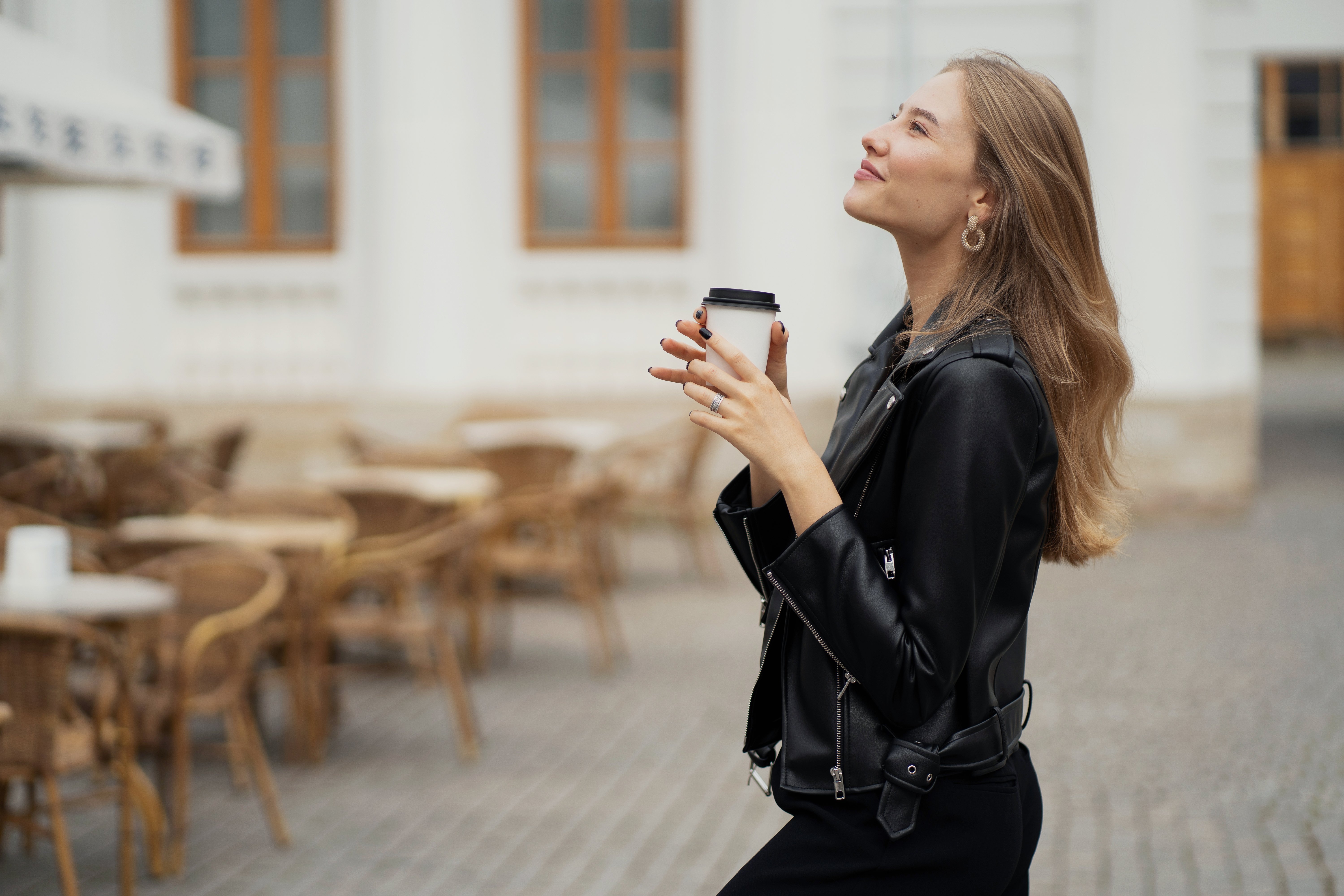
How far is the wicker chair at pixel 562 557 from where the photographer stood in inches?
290

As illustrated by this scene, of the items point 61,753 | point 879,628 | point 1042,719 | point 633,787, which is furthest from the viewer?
point 1042,719

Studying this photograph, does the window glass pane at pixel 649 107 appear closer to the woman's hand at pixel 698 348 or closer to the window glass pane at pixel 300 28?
the window glass pane at pixel 300 28

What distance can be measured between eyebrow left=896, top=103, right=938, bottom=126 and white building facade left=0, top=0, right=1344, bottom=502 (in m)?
9.34

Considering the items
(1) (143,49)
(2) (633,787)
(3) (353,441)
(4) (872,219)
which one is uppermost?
(1) (143,49)

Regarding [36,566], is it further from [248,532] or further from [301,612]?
[248,532]

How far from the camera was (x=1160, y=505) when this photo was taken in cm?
1156

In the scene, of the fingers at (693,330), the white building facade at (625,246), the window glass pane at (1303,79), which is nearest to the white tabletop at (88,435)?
the white building facade at (625,246)

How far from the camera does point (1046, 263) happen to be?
5.81 ft

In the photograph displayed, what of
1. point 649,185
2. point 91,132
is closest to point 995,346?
point 91,132

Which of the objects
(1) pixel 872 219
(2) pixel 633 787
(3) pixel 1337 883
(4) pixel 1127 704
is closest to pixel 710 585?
(4) pixel 1127 704

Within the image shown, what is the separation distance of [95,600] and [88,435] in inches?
219

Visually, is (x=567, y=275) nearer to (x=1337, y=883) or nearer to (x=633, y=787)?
(x=633, y=787)

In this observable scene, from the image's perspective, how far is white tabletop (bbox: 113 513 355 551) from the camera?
535 cm

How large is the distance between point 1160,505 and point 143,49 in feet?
29.7
